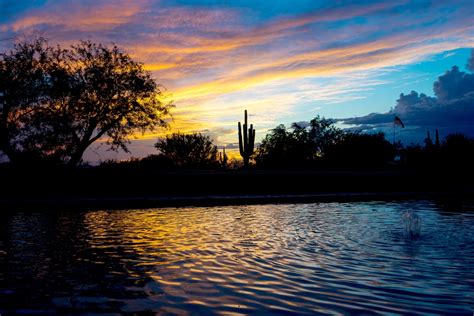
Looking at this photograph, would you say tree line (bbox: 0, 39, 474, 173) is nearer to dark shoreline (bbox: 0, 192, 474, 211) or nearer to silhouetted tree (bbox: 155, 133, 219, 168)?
dark shoreline (bbox: 0, 192, 474, 211)

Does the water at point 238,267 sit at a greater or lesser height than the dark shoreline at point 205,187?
lesser

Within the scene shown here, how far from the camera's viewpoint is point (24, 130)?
29.5 metres

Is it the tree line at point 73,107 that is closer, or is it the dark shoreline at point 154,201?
the dark shoreline at point 154,201

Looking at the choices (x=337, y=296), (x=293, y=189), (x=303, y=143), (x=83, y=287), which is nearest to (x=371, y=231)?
(x=337, y=296)

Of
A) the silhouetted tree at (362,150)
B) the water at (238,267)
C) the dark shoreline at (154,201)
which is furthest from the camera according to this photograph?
the silhouetted tree at (362,150)

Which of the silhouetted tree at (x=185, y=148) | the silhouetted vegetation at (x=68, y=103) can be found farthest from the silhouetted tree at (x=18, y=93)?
the silhouetted tree at (x=185, y=148)

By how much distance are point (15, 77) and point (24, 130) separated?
11.6 feet

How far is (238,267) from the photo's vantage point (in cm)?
696

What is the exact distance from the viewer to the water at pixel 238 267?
5031 mm

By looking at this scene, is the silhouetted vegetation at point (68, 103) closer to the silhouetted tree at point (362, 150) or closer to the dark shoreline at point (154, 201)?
the dark shoreline at point (154, 201)

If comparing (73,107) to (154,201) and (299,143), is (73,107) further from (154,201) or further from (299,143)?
(299,143)

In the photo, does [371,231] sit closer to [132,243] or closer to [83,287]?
[132,243]

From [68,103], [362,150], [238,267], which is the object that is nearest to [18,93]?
[68,103]

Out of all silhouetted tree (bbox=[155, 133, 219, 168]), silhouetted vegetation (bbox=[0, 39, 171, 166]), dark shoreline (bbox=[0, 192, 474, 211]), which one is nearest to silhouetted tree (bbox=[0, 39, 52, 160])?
silhouetted vegetation (bbox=[0, 39, 171, 166])
